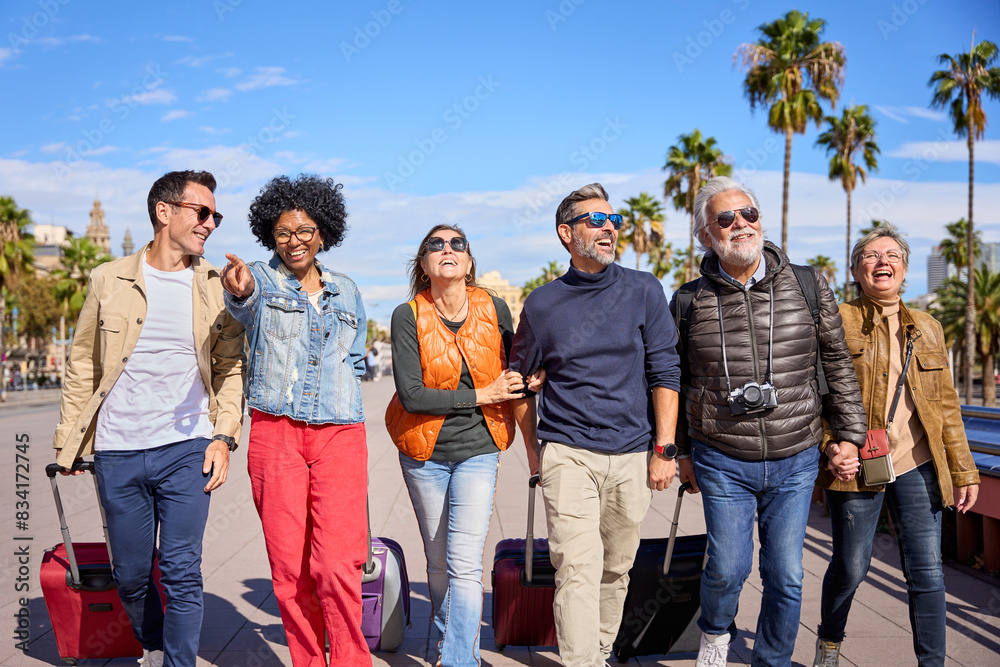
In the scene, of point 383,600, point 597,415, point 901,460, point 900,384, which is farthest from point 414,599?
point 900,384

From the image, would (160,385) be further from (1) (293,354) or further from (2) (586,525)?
(2) (586,525)

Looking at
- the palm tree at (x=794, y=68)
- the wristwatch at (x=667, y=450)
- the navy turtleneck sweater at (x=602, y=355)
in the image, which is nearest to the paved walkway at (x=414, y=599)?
the wristwatch at (x=667, y=450)

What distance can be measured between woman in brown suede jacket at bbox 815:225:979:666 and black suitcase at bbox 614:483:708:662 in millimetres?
592

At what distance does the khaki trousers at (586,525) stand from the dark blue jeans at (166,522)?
144cm

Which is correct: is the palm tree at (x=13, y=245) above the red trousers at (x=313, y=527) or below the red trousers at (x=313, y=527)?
above

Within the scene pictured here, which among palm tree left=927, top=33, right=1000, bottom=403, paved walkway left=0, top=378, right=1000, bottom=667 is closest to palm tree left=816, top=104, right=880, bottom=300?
palm tree left=927, top=33, right=1000, bottom=403

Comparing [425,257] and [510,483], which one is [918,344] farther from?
[510,483]

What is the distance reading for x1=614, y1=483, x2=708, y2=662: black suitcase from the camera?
3342 millimetres

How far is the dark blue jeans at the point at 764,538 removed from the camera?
2.97 m

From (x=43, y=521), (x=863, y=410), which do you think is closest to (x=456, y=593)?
(x=863, y=410)

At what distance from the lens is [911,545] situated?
3109 mm

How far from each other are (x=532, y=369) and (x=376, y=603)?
138cm

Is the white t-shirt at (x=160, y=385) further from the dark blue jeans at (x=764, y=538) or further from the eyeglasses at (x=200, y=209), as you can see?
the dark blue jeans at (x=764, y=538)

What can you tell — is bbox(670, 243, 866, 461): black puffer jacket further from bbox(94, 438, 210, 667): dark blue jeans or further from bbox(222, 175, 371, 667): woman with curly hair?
bbox(94, 438, 210, 667): dark blue jeans
